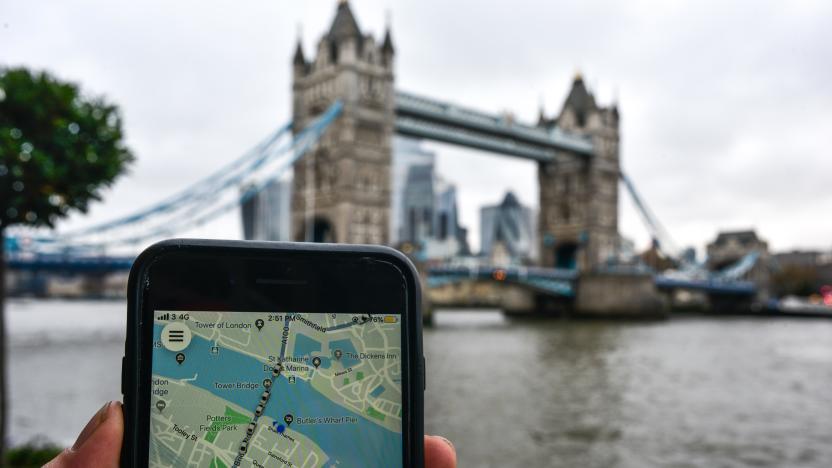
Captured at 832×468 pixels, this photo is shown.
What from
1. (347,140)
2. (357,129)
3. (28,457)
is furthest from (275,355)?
(357,129)

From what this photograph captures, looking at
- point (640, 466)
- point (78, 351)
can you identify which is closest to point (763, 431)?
point (640, 466)

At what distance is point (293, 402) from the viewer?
125 cm

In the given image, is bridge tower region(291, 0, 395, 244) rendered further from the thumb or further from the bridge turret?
the thumb

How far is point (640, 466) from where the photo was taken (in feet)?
29.1

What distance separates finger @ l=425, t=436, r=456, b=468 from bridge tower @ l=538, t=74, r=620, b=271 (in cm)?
5192

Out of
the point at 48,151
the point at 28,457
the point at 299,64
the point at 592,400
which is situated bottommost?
the point at 592,400

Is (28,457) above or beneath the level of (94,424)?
beneath

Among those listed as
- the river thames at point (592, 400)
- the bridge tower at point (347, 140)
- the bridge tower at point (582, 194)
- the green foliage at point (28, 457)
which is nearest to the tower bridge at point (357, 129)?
the bridge tower at point (347, 140)

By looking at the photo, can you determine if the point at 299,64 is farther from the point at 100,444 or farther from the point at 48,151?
the point at 100,444

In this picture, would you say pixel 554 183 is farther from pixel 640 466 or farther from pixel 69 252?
pixel 640 466

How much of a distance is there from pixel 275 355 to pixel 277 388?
2.2 inches

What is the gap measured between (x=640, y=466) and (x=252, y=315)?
8639mm

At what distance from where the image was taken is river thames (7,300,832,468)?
31.3 ft

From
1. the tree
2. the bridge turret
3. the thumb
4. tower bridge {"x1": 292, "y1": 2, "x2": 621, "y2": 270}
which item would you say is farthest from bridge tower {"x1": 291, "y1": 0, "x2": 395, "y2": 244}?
the thumb
